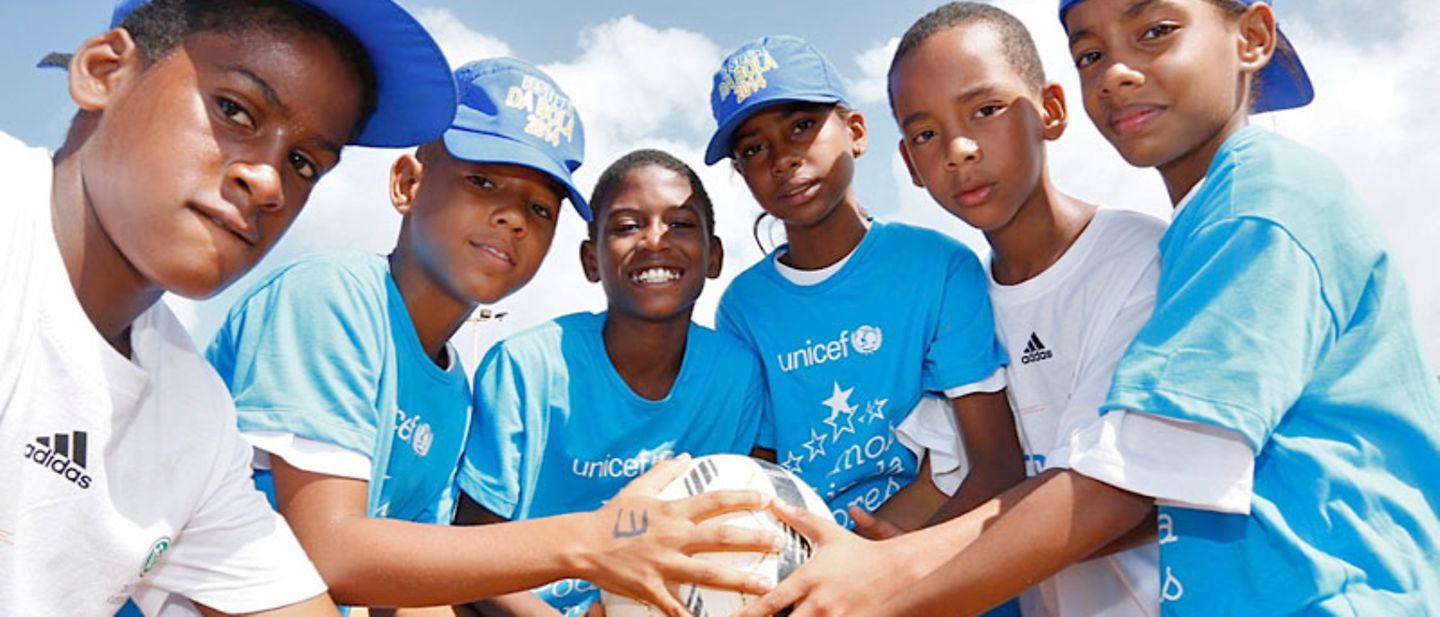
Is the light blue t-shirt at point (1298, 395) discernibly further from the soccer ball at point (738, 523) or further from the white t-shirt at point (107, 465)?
Result: the white t-shirt at point (107, 465)

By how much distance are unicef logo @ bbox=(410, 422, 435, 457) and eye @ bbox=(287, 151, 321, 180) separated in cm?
122

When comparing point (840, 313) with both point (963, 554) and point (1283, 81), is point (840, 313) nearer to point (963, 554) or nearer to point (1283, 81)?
point (963, 554)

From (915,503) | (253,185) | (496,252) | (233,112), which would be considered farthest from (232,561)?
(915,503)

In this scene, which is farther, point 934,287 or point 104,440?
point 934,287

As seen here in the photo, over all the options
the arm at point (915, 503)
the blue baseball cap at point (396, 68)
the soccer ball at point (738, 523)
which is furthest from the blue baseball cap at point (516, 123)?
the arm at point (915, 503)

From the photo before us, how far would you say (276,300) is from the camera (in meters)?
2.80

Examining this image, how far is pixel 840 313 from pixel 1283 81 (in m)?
1.75

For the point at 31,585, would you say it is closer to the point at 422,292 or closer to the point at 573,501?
the point at 422,292

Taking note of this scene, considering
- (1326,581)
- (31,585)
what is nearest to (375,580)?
(31,585)

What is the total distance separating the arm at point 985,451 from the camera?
3287mm

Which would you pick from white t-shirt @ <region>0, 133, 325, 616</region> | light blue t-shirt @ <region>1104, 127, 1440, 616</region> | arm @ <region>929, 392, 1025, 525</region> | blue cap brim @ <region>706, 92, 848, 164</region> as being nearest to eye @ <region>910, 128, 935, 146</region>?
blue cap brim @ <region>706, 92, 848, 164</region>

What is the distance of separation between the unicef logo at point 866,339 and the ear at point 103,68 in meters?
2.59

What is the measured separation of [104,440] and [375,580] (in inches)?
33.4

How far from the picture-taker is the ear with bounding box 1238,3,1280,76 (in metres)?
2.75
